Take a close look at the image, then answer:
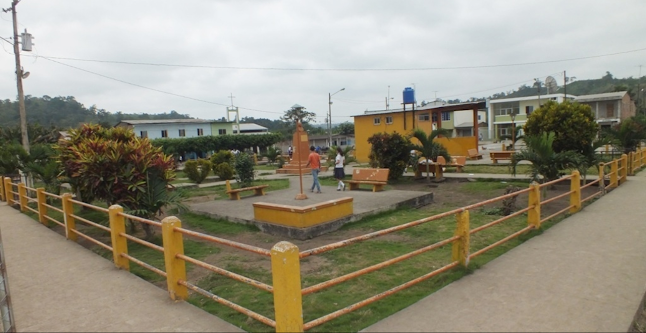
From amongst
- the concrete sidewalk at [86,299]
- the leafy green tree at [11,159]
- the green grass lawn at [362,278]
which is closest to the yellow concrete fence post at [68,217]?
the concrete sidewalk at [86,299]

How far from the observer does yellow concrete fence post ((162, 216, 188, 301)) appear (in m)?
4.53

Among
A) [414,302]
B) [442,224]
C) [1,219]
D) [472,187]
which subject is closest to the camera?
[414,302]

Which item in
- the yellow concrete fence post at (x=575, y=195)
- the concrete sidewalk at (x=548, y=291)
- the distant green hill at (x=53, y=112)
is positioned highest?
the distant green hill at (x=53, y=112)

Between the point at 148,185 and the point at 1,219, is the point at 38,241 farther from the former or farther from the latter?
the point at 1,219

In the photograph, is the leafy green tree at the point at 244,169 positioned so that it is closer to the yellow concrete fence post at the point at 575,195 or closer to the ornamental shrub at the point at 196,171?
the ornamental shrub at the point at 196,171

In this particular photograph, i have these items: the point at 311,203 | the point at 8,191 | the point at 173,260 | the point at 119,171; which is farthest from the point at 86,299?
the point at 8,191

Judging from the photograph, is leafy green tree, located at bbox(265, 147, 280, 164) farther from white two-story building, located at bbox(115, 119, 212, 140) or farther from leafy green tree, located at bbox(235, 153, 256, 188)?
white two-story building, located at bbox(115, 119, 212, 140)

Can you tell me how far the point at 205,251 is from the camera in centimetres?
734

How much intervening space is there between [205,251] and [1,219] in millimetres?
7088

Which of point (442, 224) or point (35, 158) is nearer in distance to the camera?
point (442, 224)

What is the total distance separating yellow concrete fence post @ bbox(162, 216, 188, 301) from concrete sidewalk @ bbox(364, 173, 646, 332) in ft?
7.00

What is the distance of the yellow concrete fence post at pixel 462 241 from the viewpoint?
5137 mm

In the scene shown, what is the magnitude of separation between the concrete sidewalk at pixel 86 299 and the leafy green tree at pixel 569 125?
40.3 feet

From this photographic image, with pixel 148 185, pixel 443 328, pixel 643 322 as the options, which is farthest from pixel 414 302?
pixel 148 185
